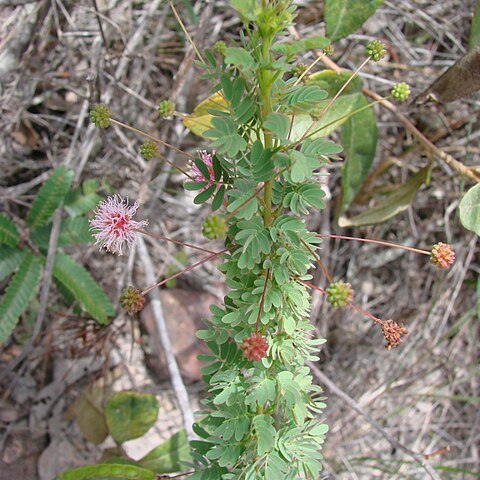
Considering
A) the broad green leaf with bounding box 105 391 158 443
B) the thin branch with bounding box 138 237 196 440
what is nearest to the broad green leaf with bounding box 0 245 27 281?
the thin branch with bounding box 138 237 196 440

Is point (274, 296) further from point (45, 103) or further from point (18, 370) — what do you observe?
point (45, 103)

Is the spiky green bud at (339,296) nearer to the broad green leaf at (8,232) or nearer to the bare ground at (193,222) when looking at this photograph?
the bare ground at (193,222)

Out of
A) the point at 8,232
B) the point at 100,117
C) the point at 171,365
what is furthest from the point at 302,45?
the point at 8,232

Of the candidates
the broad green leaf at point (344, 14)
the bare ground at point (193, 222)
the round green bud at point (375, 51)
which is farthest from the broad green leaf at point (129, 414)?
the broad green leaf at point (344, 14)

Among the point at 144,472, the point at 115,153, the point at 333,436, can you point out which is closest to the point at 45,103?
the point at 115,153

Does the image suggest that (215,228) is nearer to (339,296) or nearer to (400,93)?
(339,296)

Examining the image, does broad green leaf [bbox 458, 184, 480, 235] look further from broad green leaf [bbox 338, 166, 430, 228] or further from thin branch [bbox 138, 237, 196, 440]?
thin branch [bbox 138, 237, 196, 440]
